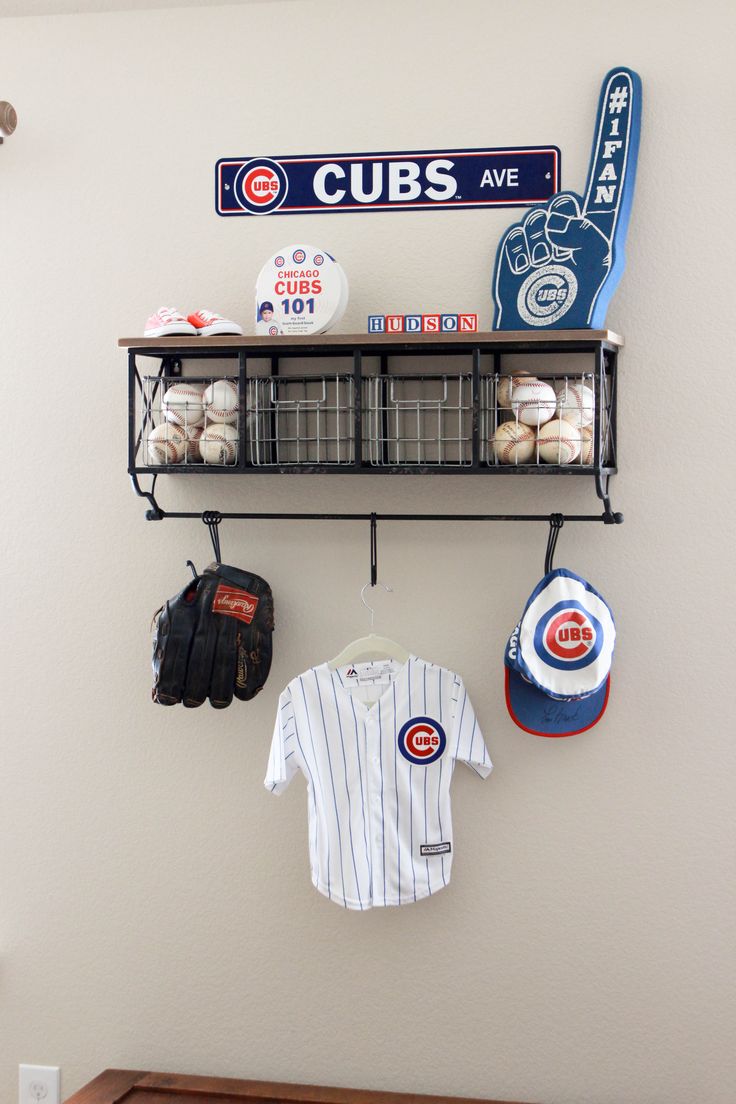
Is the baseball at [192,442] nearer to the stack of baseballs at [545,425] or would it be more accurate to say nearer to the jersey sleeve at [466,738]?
the stack of baseballs at [545,425]

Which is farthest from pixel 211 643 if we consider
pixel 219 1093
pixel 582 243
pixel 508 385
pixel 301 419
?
pixel 582 243

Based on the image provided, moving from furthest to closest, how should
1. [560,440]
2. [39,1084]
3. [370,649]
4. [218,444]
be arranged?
[39,1084]
[370,649]
[218,444]
[560,440]

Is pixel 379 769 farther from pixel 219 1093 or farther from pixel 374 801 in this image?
pixel 219 1093

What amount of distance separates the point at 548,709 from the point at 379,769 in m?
0.35

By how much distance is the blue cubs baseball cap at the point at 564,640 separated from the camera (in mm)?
1818

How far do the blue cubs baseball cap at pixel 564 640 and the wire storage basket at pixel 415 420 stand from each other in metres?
0.32

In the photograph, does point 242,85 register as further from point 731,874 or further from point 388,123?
point 731,874

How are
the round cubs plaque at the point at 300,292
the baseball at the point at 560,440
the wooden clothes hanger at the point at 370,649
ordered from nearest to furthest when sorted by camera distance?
the baseball at the point at 560,440, the round cubs plaque at the point at 300,292, the wooden clothes hanger at the point at 370,649

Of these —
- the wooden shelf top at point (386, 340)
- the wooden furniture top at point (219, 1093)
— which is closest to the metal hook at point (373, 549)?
the wooden shelf top at point (386, 340)

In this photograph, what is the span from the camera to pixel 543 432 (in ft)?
5.78

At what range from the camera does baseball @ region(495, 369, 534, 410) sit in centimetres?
178

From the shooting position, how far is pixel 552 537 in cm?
192

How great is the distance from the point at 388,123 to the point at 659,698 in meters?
1.26

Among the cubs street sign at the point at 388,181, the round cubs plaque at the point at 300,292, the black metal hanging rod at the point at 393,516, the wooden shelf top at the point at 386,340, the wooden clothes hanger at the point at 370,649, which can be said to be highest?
the cubs street sign at the point at 388,181
